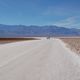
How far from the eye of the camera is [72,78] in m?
7.06

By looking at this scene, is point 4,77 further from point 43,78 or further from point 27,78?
point 43,78

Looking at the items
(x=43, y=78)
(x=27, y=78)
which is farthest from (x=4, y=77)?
(x=43, y=78)

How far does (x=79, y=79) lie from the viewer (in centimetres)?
686

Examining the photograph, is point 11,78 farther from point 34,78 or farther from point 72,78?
point 72,78

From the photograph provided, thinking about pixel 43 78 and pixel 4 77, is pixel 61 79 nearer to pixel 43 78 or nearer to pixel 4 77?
pixel 43 78

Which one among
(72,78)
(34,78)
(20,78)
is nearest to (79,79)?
(72,78)

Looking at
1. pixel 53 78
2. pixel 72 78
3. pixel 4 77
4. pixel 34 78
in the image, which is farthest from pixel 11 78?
pixel 72 78

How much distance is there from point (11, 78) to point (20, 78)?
311 millimetres

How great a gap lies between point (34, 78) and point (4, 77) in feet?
3.40

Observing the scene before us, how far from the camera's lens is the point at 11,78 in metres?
6.84

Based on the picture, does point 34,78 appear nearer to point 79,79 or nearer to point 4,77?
point 4,77

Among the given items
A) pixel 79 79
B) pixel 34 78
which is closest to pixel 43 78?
pixel 34 78

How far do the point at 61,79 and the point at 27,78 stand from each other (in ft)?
3.73

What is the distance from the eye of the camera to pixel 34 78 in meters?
6.90
